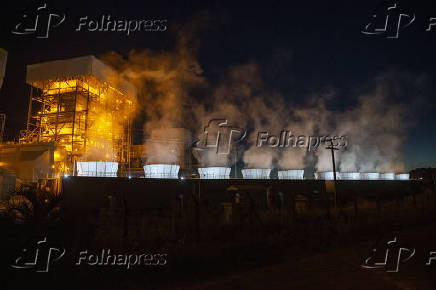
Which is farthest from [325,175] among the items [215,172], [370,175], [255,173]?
[215,172]

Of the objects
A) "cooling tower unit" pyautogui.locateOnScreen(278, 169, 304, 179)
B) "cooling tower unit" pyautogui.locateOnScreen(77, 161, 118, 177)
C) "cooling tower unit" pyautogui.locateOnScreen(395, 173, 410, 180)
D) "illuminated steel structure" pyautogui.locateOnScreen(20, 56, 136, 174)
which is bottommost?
"cooling tower unit" pyautogui.locateOnScreen(77, 161, 118, 177)

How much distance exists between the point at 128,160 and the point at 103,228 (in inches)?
987

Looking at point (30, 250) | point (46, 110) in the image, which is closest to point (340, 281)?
point (30, 250)

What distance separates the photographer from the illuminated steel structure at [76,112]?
1162 inches

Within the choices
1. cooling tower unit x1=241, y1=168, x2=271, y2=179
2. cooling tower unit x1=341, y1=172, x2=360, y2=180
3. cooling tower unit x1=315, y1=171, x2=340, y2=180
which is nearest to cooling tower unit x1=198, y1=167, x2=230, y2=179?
cooling tower unit x1=241, y1=168, x2=271, y2=179

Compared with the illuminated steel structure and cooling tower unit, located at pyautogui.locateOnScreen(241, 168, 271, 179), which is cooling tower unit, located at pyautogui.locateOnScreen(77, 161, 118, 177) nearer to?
the illuminated steel structure

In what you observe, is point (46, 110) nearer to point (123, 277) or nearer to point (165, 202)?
point (165, 202)

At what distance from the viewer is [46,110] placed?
32.2 m

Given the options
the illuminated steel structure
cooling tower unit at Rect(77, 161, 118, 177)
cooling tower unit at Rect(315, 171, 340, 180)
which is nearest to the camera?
cooling tower unit at Rect(77, 161, 118, 177)

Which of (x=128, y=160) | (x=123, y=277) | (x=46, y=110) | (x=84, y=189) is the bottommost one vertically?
(x=123, y=277)

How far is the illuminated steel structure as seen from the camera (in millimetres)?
29516

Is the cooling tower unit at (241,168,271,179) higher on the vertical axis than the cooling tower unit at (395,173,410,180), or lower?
lower

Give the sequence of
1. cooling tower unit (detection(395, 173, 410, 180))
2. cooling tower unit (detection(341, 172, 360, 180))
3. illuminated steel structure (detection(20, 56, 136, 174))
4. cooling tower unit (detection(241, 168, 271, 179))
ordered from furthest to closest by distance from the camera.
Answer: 1. cooling tower unit (detection(395, 173, 410, 180))
2. cooling tower unit (detection(341, 172, 360, 180))
3. cooling tower unit (detection(241, 168, 271, 179))
4. illuminated steel structure (detection(20, 56, 136, 174))

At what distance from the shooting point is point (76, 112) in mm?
30391
